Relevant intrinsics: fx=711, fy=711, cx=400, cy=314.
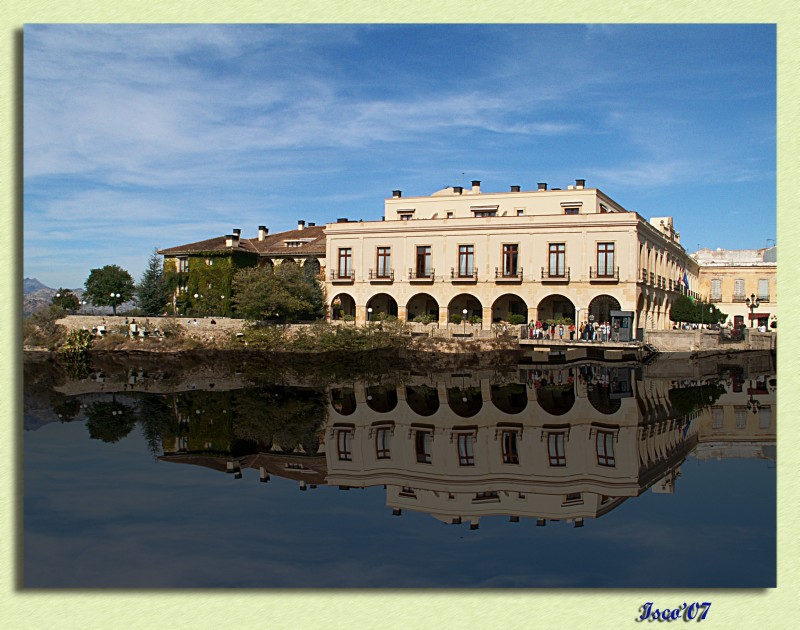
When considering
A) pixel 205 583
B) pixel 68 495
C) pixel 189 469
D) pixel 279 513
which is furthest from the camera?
pixel 189 469

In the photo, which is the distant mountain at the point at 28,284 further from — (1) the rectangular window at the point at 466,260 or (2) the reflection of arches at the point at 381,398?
(1) the rectangular window at the point at 466,260

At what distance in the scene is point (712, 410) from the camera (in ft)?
53.1

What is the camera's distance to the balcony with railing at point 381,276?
3797 centimetres

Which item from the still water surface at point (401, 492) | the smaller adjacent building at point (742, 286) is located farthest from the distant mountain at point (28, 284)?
the smaller adjacent building at point (742, 286)

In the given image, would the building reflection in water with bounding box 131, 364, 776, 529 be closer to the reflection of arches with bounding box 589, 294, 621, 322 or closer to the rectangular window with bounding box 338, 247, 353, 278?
the reflection of arches with bounding box 589, 294, 621, 322

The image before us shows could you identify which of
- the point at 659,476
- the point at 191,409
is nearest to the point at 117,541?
the point at 659,476

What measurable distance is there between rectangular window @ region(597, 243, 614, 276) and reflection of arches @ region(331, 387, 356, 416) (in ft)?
61.3

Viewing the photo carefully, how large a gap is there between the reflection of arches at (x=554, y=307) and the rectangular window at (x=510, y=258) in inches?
99.5

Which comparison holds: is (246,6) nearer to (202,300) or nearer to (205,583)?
(205,583)

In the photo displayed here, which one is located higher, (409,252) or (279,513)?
(409,252)

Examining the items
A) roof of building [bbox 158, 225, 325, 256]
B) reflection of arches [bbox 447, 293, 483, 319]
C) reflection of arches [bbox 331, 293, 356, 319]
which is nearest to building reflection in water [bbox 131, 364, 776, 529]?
reflection of arches [bbox 447, 293, 483, 319]

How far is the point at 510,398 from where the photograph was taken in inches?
698

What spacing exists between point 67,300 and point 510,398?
26718 millimetres
